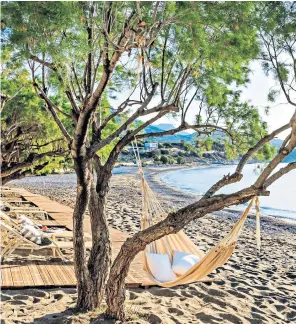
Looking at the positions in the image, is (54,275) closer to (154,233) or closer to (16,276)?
(16,276)

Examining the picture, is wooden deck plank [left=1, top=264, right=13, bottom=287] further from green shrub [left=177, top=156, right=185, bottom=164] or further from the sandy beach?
green shrub [left=177, top=156, right=185, bottom=164]

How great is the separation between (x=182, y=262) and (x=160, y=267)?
0.31m

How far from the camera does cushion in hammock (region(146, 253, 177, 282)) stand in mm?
3566

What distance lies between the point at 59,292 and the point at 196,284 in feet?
4.40

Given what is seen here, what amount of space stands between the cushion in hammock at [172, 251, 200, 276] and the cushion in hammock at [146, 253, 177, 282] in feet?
0.23

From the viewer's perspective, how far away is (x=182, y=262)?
391 cm

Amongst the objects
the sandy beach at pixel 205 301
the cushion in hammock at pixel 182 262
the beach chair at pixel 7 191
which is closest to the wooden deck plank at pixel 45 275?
the sandy beach at pixel 205 301

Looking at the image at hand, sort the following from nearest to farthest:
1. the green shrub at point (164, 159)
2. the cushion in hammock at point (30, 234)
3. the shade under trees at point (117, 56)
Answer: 1. the shade under trees at point (117, 56)
2. the cushion in hammock at point (30, 234)
3. the green shrub at point (164, 159)

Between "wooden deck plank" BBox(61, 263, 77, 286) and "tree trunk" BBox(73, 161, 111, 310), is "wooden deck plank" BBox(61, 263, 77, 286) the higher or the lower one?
the lower one

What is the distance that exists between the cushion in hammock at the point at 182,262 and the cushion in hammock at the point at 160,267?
0.07 meters

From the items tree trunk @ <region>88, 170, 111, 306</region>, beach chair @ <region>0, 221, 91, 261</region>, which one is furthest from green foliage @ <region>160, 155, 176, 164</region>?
tree trunk @ <region>88, 170, 111, 306</region>

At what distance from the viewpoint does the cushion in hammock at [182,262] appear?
3.83 m

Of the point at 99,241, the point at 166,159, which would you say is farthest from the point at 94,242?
the point at 166,159

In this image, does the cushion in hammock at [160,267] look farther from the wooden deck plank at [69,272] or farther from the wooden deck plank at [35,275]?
the wooden deck plank at [35,275]
